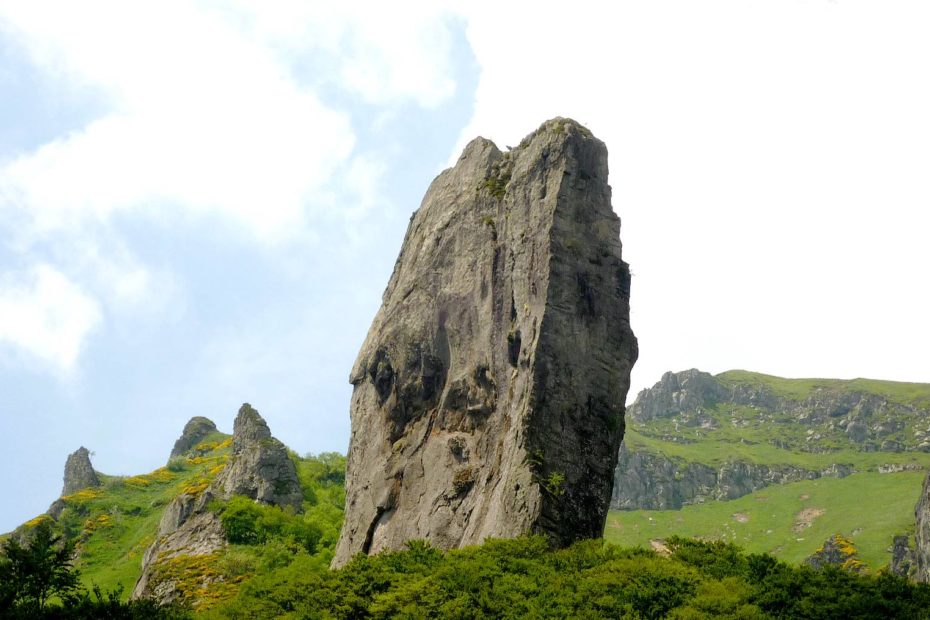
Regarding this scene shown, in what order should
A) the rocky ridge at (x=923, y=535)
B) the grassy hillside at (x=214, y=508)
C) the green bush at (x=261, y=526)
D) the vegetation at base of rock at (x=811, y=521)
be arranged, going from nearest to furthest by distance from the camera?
the grassy hillside at (x=214, y=508)
the green bush at (x=261, y=526)
the rocky ridge at (x=923, y=535)
the vegetation at base of rock at (x=811, y=521)

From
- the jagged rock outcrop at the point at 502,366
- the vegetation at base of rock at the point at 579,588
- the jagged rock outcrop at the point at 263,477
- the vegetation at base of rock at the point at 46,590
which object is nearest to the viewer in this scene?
the vegetation at base of rock at the point at 46,590

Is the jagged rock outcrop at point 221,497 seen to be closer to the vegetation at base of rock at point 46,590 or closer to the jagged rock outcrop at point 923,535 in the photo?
the vegetation at base of rock at point 46,590

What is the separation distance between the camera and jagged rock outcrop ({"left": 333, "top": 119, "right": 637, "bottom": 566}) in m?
37.4

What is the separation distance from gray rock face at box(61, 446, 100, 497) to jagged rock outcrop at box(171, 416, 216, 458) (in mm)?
→ 20162

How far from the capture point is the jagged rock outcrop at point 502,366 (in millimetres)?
37438

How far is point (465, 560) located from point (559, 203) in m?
17.9

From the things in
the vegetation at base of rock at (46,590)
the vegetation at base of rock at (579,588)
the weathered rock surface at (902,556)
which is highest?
the vegetation at base of rock at (46,590)

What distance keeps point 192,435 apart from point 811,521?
123m

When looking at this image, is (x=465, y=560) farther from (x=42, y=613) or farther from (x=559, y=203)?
(x=559, y=203)

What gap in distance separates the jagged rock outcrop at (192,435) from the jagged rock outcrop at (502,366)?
8655cm

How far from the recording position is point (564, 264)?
40.2 m

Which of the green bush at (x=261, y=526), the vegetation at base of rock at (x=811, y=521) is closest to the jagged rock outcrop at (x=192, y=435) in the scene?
the green bush at (x=261, y=526)

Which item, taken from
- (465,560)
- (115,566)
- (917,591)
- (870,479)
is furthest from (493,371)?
(870,479)

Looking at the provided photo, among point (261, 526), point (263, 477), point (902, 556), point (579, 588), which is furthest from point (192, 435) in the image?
point (579, 588)
